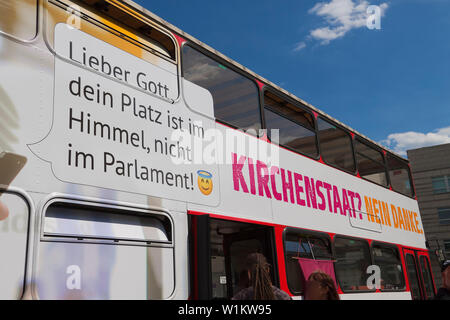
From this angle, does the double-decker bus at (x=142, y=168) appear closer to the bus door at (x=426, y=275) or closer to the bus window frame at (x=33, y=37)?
the bus window frame at (x=33, y=37)

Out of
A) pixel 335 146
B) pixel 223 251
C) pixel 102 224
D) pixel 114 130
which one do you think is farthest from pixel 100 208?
pixel 335 146

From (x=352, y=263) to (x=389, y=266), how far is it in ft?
5.34

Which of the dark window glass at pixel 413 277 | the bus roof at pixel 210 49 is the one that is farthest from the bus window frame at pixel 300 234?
the dark window glass at pixel 413 277

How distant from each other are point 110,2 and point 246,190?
220 centimetres

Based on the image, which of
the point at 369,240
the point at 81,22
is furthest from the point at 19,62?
the point at 369,240

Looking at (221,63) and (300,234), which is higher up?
(221,63)

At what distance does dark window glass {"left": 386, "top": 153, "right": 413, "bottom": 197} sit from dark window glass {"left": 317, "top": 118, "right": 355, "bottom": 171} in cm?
184

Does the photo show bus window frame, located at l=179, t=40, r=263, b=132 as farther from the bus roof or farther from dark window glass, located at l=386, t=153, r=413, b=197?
dark window glass, located at l=386, t=153, r=413, b=197

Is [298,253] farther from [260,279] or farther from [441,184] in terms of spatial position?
[441,184]

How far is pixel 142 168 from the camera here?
343 cm

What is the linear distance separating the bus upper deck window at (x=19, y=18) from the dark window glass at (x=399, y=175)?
23.9 ft

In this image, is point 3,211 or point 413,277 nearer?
point 3,211

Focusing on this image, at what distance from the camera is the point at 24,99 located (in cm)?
279

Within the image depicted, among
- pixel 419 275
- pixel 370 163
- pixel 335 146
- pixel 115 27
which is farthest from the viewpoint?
pixel 419 275
